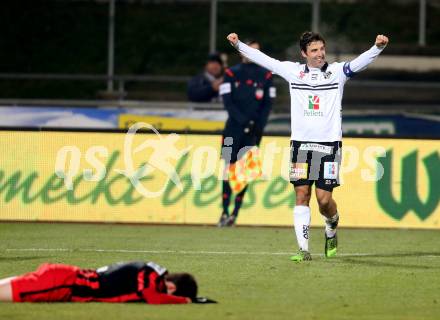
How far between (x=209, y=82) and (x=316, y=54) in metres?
9.82

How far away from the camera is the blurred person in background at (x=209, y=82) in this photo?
70.5 feet

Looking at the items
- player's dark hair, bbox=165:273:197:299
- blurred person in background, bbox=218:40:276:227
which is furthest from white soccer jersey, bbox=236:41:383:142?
blurred person in background, bbox=218:40:276:227

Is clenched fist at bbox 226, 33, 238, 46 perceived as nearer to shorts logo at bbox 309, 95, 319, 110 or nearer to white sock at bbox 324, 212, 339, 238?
shorts logo at bbox 309, 95, 319, 110

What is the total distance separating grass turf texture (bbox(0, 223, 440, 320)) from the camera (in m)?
9.12

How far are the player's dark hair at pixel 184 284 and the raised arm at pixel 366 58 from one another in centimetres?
384

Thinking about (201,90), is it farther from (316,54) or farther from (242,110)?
(316,54)

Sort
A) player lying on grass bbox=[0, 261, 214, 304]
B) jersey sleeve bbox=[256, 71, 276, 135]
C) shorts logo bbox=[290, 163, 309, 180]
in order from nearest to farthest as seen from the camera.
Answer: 1. player lying on grass bbox=[0, 261, 214, 304]
2. shorts logo bbox=[290, 163, 309, 180]
3. jersey sleeve bbox=[256, 71, 276, 135]

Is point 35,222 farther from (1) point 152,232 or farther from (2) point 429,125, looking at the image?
(2) point 429,125

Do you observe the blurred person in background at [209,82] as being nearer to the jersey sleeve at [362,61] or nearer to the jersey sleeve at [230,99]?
the jersey sleeve at [230,99]

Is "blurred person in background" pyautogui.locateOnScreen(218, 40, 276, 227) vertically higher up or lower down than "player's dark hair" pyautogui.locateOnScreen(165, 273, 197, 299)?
higher up

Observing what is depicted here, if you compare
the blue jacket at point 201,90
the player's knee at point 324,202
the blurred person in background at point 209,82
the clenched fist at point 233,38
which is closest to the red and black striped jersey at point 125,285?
the player's knee at point 324,202

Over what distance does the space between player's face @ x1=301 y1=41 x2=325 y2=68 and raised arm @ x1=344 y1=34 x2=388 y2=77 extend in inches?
10.2

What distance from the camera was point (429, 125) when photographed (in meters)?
22.9

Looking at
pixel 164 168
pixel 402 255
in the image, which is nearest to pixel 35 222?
pixel 164 168
